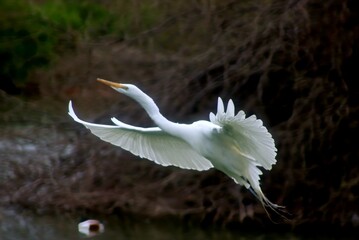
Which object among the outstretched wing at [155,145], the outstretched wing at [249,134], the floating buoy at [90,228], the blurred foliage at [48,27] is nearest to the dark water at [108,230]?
the floating buoy at [90,228]

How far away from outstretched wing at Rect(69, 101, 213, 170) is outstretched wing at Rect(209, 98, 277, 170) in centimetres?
53

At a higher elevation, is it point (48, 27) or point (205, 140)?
point (48, 27)

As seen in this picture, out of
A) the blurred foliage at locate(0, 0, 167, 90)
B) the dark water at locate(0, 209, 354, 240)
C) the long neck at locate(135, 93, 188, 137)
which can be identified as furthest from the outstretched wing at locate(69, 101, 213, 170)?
the blurred foliage at locate(0, 0, 167, 90)

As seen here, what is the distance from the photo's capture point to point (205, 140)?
14.5 feet

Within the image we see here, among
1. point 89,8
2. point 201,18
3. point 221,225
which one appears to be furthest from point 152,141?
point 89,8

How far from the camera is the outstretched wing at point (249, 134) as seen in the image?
4.02m

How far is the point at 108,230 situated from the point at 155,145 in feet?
5.68

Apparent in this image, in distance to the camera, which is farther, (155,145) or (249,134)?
(155,145)

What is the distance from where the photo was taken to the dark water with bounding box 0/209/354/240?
20.6ft

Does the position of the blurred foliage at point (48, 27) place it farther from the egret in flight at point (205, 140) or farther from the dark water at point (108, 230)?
the egret in flight at point (205, 140)

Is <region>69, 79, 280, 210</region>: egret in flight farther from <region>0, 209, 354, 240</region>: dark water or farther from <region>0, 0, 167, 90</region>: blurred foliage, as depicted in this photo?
<region>0, 0, 167, 90</region>: blurred foliage

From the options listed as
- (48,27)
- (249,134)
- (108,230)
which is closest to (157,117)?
(249,134)

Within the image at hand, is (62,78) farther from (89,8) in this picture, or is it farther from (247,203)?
(247,203)

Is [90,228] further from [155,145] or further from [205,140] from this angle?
[205,140]
